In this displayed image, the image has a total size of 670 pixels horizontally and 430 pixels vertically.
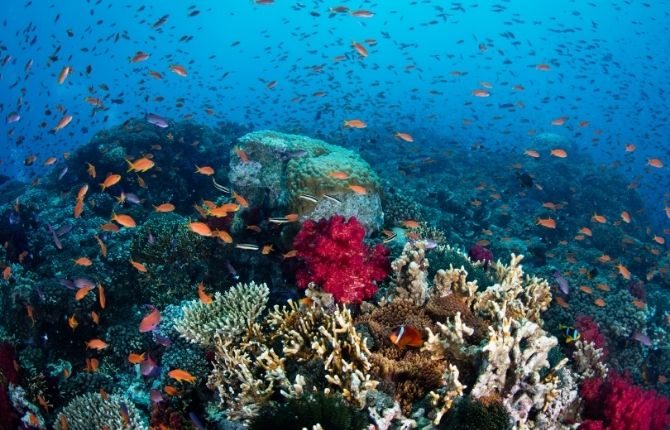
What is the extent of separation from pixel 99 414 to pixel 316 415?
3.82 metres

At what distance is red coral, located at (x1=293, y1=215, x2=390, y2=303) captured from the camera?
5.41 meters

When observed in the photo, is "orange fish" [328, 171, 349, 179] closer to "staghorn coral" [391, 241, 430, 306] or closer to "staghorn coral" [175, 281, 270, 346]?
"staghorn coral" [391, 241, 430, 306]

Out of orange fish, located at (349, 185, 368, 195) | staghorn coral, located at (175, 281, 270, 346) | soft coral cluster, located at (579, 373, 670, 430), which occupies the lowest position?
staghorn coral, located at (175, 281, 270, 346)

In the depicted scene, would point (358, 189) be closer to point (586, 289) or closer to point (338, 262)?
point (338, 262)

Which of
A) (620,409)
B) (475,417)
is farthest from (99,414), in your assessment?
(620,409)

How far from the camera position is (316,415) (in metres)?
3.38

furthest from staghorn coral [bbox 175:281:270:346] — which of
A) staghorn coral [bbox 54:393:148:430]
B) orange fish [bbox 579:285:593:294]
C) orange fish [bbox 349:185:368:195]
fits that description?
orange fish [bbox 579:285:593:294]

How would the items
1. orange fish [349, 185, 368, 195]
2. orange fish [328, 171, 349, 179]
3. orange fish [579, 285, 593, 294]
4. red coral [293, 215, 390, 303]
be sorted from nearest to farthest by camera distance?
red coral [293, 215, 390, 303] → orange fish [349, 185, 368, 195] → orange fish [328, 171, 349, 179] → orange fish [579, 285, 593, 294]

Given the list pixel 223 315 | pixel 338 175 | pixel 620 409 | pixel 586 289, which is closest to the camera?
pixel 620 409

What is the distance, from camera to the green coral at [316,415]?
3377 mm

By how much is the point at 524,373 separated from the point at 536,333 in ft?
1.49

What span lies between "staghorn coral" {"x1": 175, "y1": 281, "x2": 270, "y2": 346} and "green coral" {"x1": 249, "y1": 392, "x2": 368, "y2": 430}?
2035 millimetres

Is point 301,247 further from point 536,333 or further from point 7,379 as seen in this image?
point 7,379

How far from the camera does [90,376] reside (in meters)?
6.59
